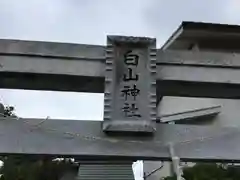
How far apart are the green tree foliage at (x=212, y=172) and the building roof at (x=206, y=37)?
2165mm

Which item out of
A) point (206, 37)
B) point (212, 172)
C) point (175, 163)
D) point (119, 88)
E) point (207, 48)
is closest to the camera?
point (175, 163)

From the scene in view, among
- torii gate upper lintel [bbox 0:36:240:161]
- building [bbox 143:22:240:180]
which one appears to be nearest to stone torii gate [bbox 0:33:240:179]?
torii gate upper lintel [bbox 0:36:240:161]

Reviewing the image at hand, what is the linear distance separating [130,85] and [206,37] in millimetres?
5681

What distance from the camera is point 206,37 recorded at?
8.52m

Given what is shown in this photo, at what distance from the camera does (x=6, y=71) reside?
311cm

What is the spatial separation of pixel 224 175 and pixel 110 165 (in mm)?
4166

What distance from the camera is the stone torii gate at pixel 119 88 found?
300 centimetres

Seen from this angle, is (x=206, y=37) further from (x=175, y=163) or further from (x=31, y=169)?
(x=175, y=163)

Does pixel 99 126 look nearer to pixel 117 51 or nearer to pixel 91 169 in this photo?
pixel 91 169

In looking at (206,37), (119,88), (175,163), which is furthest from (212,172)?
(119,88)

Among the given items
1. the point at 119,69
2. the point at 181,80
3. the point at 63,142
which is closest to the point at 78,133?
the point at 63,142

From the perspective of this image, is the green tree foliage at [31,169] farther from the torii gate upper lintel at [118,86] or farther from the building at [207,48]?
the torii gate upper lintel at [118,86]

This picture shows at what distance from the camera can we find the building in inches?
323

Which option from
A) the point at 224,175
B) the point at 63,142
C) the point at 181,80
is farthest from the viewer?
the point at 224,175
